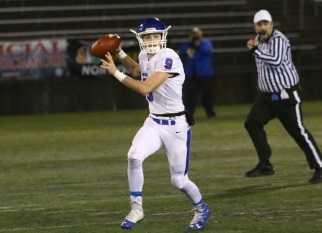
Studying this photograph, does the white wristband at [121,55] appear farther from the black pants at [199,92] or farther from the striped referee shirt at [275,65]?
the black pants at [199,92]

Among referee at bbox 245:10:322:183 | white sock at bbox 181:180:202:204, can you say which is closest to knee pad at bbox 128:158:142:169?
white sock at bbox 181:180:202:204

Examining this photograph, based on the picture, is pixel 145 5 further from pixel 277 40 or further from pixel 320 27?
pixel 277 40

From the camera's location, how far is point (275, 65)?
428 inches

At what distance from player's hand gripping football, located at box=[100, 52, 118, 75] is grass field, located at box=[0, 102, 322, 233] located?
1.28 metres

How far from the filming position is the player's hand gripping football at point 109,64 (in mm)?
7699

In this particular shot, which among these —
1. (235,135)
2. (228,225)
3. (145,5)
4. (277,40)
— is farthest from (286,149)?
(145,5)

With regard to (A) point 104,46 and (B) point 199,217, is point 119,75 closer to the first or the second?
(A) point 104,46

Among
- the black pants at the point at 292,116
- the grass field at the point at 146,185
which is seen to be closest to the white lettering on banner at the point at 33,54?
the grass field at the point at 146,185

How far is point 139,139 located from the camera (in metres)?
8.00

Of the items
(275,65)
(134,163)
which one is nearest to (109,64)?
(134,163)

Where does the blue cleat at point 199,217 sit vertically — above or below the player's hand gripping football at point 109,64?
below

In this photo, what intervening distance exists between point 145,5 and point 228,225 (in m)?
17.9

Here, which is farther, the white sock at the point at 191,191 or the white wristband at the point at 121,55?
the white wristband at the point at 121,55

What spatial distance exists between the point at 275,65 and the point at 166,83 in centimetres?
310
